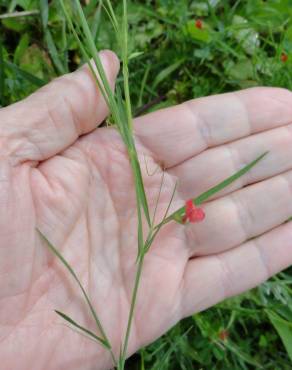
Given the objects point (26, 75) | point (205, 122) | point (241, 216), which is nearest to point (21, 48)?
point (26, 75)

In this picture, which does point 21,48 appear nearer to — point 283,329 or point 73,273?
→ point 73,273

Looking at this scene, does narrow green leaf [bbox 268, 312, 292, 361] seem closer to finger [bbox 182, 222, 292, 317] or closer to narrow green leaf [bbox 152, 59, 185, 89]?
finger [bbox 182, 222, 292, 317]

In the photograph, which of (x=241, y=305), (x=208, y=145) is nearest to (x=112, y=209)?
(x=208, y=145)

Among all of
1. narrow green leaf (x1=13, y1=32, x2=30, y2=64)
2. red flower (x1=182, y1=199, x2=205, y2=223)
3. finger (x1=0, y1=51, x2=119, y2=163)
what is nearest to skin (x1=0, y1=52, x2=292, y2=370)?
finger (x1=0, y1=51, x2=119, y2=163)

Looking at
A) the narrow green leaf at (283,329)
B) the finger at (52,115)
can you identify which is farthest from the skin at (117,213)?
the narrow green leaf at (283,329)

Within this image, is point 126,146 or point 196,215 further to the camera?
point 196,215

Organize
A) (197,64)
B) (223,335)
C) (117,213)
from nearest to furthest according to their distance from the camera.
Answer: (117,213)
(223,335)
(197,64)

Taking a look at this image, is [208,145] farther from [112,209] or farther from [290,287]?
[290,287]
